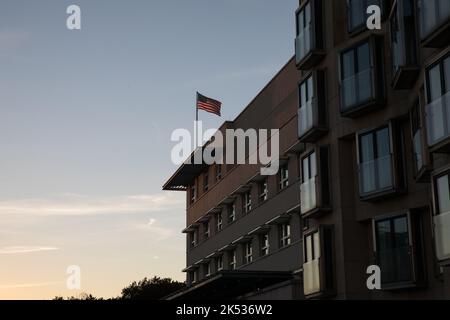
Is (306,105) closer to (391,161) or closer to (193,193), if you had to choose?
(391,161)

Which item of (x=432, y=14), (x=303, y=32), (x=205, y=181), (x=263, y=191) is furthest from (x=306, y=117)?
(x=205, y=181)

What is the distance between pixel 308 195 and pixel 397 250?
700 cm

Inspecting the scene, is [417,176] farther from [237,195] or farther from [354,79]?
[237,195]

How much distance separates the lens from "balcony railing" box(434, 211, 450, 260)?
2720 cm

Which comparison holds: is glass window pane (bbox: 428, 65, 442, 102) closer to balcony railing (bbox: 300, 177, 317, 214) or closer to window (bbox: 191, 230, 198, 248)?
balcony railing (bbox: 300, 177, 317, 214)

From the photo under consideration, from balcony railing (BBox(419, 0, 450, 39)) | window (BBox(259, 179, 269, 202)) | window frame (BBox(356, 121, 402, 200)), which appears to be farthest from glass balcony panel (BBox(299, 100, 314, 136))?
window (BBox(259, 179, 269, 202))

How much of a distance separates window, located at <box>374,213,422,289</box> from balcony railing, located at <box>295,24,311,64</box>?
10.1 metres

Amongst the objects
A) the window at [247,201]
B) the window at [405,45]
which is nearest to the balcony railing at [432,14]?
the window at [405,45]

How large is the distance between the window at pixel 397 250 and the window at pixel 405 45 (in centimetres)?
552

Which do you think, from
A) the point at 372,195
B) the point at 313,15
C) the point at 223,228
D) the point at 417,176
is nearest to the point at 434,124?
the point at 417,176

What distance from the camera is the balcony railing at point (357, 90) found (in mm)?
34500

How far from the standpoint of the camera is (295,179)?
45344 millimetres

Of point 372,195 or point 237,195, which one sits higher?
point 237,195

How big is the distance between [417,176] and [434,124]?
10.2 feet
